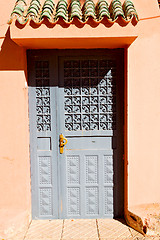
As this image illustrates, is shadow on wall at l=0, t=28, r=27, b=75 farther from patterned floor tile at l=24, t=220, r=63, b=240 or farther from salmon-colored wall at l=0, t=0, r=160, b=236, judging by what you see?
patterned floor tile at l=24, t=220, r=63, b=240

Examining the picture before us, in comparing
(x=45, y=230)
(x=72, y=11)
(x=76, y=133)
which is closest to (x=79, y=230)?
(x=45, y=230)

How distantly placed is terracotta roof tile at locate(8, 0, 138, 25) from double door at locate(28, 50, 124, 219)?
0.68 m

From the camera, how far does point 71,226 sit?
4.16 meters

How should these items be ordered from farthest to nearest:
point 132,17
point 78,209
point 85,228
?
point 78,209 → point 85,228 → point 132,17

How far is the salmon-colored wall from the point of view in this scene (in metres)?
3.85

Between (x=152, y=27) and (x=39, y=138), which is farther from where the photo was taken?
(x=39, y=138)

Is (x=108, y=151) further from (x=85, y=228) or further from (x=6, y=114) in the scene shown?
(x=6, y=114)

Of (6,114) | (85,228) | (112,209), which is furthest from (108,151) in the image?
(6,114)

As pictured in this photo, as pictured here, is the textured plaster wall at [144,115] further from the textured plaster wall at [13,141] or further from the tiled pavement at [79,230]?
the textured plaster wall at [13,141]

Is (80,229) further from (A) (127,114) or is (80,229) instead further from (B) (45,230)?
(A) (127,114)

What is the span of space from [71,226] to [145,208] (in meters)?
1.22

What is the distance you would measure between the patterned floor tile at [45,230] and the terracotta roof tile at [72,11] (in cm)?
307

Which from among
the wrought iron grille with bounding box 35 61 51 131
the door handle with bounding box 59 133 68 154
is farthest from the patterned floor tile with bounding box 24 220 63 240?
the wrought iron grille with bounding box 35 61 51 131

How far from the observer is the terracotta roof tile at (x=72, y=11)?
3.38 m
